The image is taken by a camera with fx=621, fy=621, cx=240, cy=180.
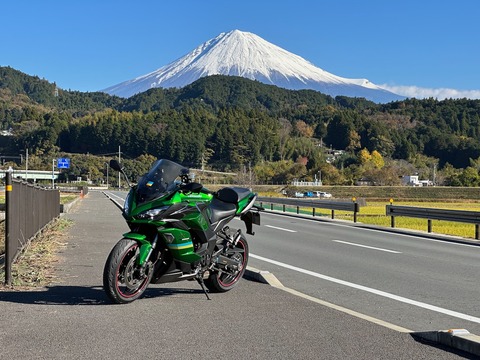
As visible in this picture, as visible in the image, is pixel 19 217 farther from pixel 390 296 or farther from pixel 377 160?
pixel 377 160

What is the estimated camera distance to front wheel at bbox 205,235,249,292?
754 centimetres

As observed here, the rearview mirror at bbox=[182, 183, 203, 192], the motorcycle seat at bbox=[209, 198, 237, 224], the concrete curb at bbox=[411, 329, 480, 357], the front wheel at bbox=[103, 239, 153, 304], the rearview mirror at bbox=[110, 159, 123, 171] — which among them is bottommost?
the concrete curb at bbox=[411, 329, 480, 357]

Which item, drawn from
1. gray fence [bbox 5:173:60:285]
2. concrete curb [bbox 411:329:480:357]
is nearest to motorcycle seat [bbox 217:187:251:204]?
gray fence [bbox 5:173:60:285]

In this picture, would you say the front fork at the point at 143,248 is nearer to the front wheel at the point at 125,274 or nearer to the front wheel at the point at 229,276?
the front wheel at the point at 125,274

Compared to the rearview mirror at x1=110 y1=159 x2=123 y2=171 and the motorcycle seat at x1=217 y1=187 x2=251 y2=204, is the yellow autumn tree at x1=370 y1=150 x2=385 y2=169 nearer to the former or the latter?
the motorcycle seat at x1=217 y1=187 x2=251 y2=204

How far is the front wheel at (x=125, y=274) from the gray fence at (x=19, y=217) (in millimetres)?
1994

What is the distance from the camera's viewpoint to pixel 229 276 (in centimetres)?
775

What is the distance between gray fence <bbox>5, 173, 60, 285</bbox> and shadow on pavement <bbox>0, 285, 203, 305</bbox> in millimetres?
628

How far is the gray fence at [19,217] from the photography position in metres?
7.89

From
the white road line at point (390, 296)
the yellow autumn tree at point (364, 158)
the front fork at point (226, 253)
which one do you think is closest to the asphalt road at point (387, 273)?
the white road line at point (390, 296)

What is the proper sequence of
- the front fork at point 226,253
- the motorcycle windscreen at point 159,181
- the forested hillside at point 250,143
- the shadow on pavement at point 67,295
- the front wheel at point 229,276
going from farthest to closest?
the forested hillside at point 250,143 < the front wheel at point 229,276 < the front fork at point 226,253 < the shadow on pavement at point 67,295 < the motorcycle windscreen at point 159,181

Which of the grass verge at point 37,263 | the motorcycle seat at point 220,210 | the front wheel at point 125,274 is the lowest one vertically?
the grass verge at point 37,263

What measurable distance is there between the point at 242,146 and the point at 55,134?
48605 millimetres

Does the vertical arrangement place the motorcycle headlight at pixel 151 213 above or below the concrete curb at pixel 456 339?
above
